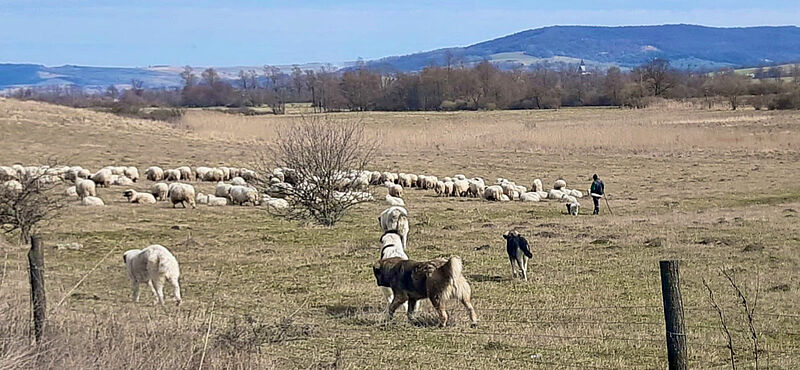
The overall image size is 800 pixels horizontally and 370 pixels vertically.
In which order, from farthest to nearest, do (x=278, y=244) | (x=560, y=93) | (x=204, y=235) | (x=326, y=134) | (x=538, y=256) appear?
(x=560, y=93), (x=326, y=134), (x=204, y=235), (x=278, y=244), (x=538, y=256)

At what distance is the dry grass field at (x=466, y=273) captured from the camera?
874 cm

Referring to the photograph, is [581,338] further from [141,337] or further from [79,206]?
[79,206]

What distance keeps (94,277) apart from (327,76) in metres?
109

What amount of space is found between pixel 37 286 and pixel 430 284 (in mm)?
4901

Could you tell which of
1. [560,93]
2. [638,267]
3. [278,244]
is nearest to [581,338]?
[638,267]

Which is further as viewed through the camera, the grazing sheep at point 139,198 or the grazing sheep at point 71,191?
the grazing sheep at point 71,191

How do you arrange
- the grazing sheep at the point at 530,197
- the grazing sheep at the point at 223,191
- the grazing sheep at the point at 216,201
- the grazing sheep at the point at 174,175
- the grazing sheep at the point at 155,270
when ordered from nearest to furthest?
the grazing sheep at the point at 155,270, the grazing sheep at the point at 216,201, the grazing sheep at the point at 223,191, the grazing sheep at the point at 530,197, the grazing sheep at the point at 174,175

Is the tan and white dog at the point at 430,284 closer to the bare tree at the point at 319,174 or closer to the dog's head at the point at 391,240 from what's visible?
the dog's head at the point at 391,240

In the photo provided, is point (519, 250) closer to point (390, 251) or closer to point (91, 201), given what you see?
point (390, 251)

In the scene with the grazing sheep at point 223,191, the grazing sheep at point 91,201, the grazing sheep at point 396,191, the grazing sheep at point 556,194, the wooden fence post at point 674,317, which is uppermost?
the wooden fence post at point 674,317

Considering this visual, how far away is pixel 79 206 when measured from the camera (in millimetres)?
28578

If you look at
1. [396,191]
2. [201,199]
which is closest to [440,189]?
[396,191]

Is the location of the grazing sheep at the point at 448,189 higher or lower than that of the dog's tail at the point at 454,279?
lower

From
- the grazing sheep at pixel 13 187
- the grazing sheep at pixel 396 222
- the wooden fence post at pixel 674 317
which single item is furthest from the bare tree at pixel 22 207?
the wooden fence post at pixel 674 317
